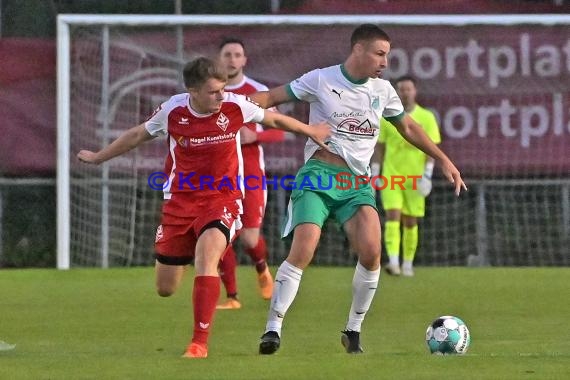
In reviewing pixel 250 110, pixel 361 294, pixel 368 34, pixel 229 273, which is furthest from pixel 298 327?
pixel 368 34

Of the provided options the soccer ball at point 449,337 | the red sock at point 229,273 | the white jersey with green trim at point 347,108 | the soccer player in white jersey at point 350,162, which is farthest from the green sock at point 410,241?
the soccer ball at point 449,337

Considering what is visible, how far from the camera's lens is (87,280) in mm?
14148

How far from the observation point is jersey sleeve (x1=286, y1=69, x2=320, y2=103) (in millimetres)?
8438

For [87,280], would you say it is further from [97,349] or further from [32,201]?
[97,349]

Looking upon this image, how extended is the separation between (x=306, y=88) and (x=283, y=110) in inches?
300

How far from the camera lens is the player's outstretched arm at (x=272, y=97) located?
845cm

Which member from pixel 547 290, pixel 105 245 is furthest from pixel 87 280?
pixel 547 290

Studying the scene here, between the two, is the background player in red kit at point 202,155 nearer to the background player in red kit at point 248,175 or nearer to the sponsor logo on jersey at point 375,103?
the sponsor logo on jersey at point 375,103

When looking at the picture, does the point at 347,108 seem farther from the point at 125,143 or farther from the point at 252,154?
the point at 252,154

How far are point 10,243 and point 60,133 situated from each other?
193cm

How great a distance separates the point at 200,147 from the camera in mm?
8312

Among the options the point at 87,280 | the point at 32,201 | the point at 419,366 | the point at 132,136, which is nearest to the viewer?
the point at 419,366

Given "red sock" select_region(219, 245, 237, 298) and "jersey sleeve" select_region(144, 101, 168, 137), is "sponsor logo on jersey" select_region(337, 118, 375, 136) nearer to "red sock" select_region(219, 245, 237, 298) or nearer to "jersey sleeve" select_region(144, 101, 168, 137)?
"jersey sleeve" select_region(144, 101, 168, 137)

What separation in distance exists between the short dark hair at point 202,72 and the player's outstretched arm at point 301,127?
0.39 metres
